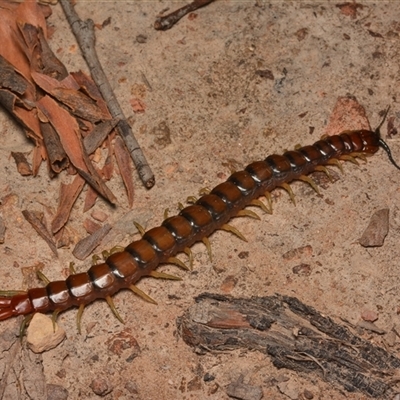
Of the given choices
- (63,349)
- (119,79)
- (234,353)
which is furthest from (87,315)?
(119,79)

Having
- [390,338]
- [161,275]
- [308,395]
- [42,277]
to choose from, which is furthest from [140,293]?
[390,338]

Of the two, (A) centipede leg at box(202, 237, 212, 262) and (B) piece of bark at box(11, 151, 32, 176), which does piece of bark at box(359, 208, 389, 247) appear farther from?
(B) piece of bark at box(11, 151, 32, 176)

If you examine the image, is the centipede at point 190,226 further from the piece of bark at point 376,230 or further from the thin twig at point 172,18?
the thin twig at point 172,18

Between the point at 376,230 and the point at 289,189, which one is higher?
the point at 289,189

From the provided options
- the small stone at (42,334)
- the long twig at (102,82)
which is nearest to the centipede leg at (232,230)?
the long twig at (102,82)

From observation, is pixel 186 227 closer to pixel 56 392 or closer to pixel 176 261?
pixel 176 261

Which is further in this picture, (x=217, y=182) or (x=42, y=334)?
(x=217, y=182)
